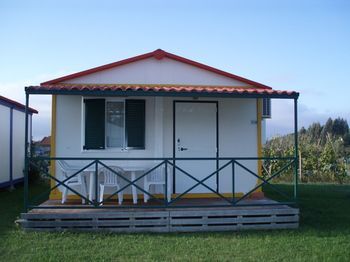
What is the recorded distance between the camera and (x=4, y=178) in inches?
484

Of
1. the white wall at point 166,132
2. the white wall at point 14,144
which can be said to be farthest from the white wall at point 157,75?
the white wall at point 14,144

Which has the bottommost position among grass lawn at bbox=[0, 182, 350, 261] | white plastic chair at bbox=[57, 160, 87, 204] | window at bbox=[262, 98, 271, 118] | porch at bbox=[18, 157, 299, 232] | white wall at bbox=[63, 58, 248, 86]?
grass lawn at bbox=[0, 182, 350, 261]

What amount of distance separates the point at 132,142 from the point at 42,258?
3637 millimetres

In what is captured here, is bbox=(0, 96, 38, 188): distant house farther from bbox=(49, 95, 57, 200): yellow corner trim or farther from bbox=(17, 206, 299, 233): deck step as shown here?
bbox=(17, 206, 299, 233): deck step

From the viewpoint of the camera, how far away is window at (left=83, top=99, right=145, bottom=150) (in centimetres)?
890

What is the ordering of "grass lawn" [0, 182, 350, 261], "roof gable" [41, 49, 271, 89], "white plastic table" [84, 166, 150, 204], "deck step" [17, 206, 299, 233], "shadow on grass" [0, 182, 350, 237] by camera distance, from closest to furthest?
"grass lawn" [0, 182, 350, 261]
"deck step" [17, 206, 299, 233]
"shadow on grass" [0, 182, 350, 237]
"white plastic table" [84, 166, 150, 204]
"roof gable" [41, 49, 271, 89]

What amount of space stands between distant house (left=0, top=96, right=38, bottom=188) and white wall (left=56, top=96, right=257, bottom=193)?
379 cm

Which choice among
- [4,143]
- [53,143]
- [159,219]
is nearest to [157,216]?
→ [159,219]

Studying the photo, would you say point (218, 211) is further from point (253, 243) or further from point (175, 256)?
point (175, 256)

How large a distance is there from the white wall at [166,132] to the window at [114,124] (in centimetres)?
14

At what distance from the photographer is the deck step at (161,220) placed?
23.4 feet

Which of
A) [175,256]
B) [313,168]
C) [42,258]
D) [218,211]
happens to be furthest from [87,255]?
[313,168]

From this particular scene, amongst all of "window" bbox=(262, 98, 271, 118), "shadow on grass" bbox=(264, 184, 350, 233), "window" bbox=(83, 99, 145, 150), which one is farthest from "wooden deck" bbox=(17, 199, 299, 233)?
"window" bbox=(262, 98, 271, 118)

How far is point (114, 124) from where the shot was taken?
8.97 metres
